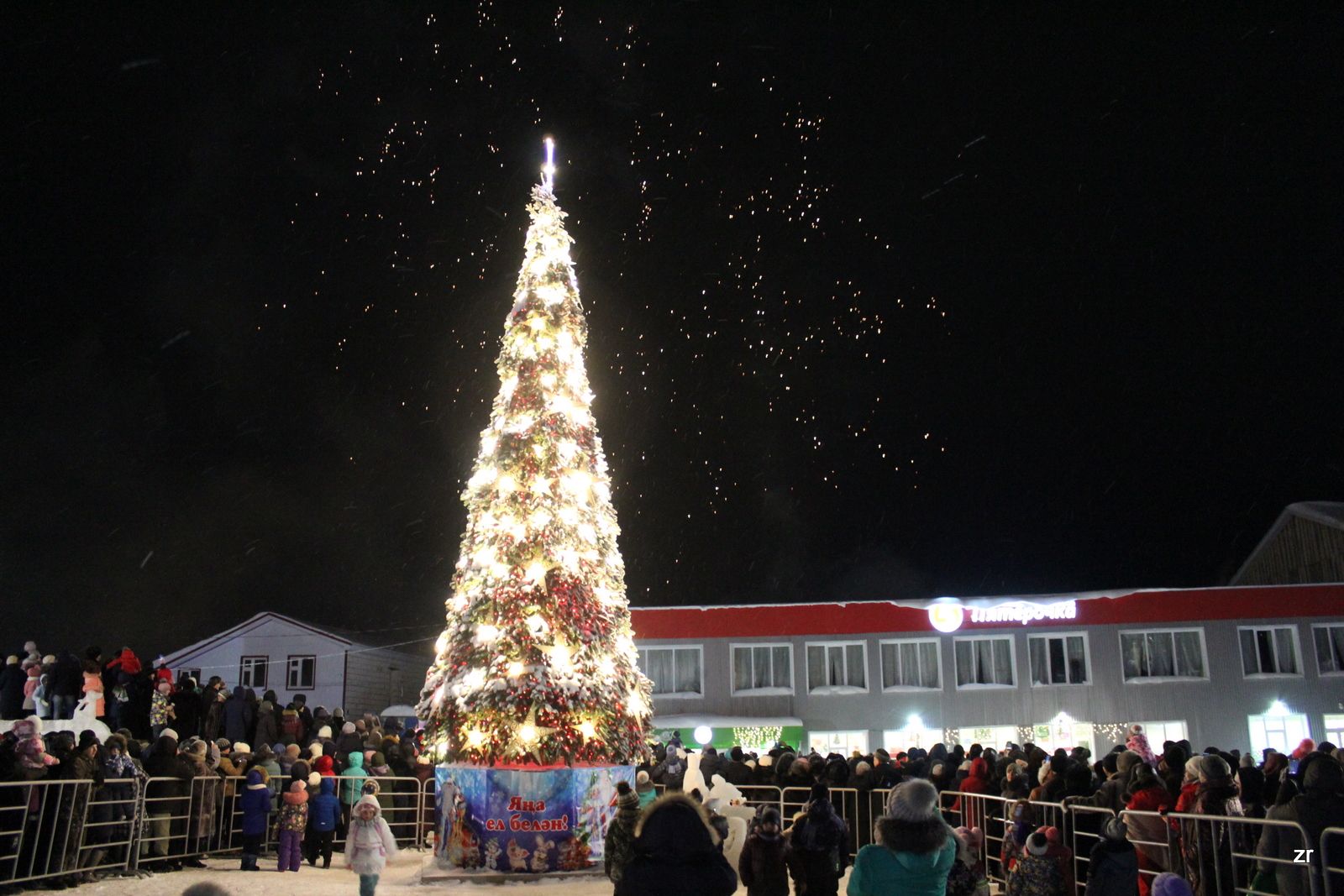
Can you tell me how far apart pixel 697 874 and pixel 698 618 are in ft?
79.6

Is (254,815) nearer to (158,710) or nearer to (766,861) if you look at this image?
(158,710)

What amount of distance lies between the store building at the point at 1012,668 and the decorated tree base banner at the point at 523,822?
1541 cm

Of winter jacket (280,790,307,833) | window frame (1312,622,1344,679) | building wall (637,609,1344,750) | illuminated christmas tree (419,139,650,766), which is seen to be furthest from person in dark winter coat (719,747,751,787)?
window frame (1312,622,1344,679)

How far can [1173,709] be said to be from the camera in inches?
1078

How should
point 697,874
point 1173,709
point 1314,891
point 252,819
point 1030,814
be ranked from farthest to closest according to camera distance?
1. point 1173,709
2. point 252,819
3. point 1030,814
4. point 1314,891
5. point 697,874

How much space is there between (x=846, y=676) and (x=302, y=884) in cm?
1892

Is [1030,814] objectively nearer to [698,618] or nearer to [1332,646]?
[698,618]

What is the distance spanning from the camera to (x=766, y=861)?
26.3ft

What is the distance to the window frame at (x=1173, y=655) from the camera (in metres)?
27.6

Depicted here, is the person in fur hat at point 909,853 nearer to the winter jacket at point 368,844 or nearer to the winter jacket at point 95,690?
the winter jacket at point 368,844

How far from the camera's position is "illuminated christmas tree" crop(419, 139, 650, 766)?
12789 millimetres

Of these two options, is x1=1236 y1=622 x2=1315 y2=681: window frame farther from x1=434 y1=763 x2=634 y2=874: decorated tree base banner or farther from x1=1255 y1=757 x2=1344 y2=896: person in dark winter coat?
x1=1255 y1=757 x2=1344 y2=896: person in dark winter coat

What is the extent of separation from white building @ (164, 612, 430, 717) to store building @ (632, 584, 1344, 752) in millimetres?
13491

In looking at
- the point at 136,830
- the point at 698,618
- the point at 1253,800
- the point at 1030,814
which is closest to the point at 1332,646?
the point at 698,618
